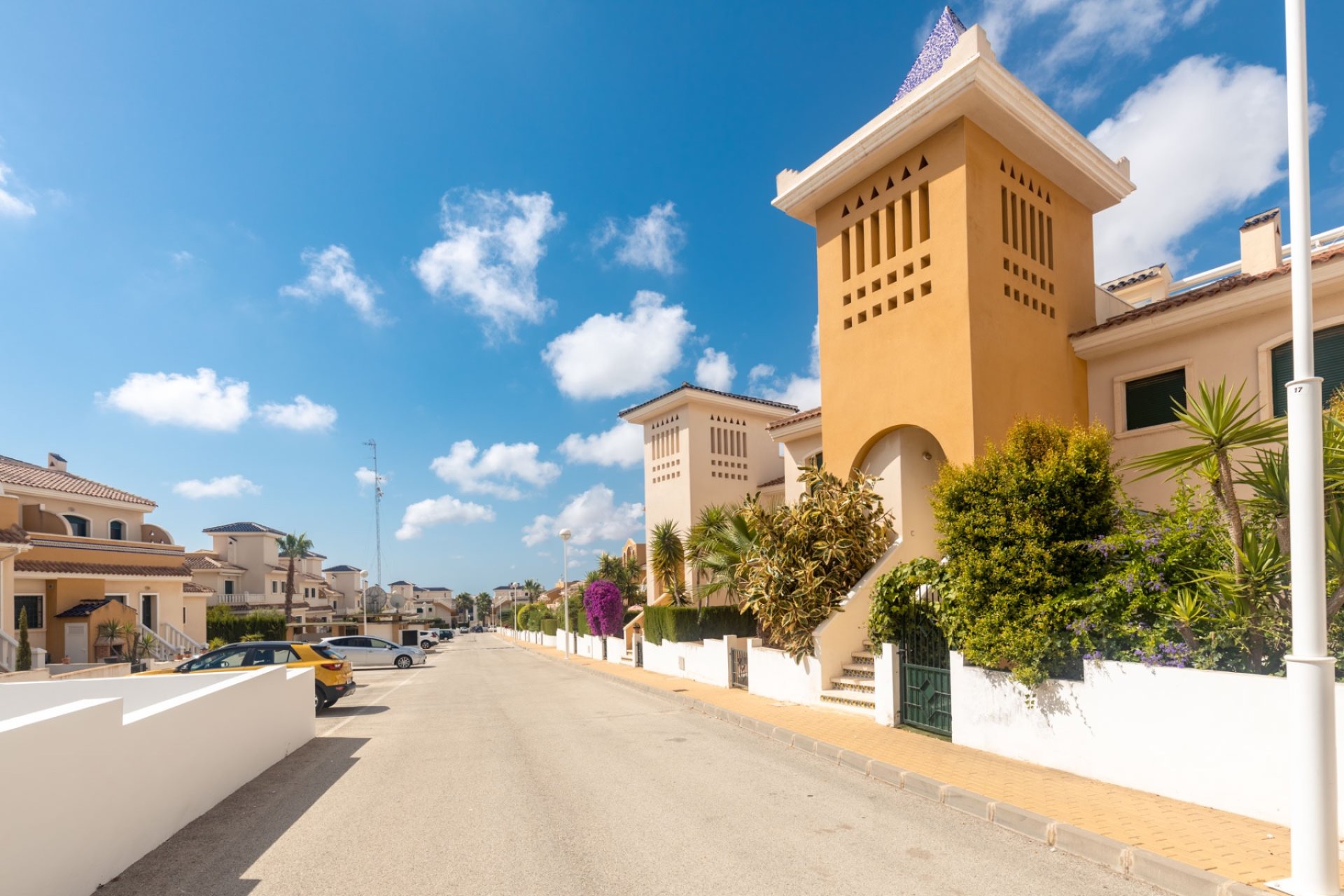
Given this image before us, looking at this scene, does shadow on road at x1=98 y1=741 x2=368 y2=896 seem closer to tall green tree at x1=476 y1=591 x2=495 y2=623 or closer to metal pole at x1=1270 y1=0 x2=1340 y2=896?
metal pole at x1=1270 y1=0 x2=1340 y2=896

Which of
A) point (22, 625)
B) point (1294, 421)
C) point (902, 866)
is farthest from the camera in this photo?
point (22, 625)

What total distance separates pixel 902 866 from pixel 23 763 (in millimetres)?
6085

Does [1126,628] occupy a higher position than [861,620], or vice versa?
[1126,628]

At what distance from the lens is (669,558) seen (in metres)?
26.1

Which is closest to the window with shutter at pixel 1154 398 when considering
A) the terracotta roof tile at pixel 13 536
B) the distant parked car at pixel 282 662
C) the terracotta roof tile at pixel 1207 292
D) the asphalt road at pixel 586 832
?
the terracotta roof tile at pixel 1207 292

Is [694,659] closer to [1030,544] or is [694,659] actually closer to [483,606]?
[1030,544]

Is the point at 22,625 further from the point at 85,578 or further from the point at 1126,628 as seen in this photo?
the point at 1126,628

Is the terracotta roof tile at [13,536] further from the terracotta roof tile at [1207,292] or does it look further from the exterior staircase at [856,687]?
the terracotta roof tile at [1207,292]

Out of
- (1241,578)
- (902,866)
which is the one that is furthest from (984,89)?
(902,866)

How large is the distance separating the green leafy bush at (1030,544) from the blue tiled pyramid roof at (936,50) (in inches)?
383

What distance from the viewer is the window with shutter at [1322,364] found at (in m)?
11.7

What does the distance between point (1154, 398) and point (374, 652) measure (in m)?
30.2

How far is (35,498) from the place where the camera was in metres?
29.0

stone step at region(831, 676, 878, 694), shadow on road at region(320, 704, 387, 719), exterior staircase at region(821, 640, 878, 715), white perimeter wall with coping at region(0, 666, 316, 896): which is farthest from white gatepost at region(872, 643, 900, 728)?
shadow on road at region(320, 704, 387, 719)
